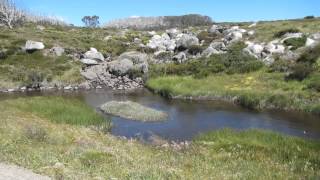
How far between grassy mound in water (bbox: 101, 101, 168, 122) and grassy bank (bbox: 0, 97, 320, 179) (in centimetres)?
1413

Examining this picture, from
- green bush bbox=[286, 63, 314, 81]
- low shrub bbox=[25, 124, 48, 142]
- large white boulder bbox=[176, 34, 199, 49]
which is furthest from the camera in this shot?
large white boulder bbox=[176, 34, 199, 49]

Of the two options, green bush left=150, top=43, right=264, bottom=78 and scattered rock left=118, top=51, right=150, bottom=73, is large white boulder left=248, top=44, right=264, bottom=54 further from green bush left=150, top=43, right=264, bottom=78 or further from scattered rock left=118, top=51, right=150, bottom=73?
scattered rock left=118, top=51, right=150, bottom=73

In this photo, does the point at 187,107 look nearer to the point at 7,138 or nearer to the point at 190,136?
the point at 190,136

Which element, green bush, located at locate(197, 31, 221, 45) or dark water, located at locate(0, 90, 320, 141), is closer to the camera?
dark water, located at locate(0, 90, 320, 141)

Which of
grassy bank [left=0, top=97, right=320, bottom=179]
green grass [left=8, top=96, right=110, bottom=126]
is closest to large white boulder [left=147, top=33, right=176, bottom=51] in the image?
green grass [left=8, top=96, right=110, bottom=126]

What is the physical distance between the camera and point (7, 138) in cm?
2695

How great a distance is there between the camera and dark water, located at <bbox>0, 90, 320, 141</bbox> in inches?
1762

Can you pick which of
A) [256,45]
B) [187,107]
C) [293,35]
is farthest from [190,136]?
[293,35]

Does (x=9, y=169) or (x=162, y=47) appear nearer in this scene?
(x=9, y=169)

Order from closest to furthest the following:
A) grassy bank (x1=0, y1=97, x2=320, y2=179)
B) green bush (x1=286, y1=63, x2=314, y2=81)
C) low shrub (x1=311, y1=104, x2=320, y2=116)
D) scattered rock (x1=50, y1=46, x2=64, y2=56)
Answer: grassy bank (x1=0, y1=97, x2=320, y2=179), low shrub (x1=311, y1=104, x2=320, y2=116), green bush (x1=286, y1=63, x2=314, y2=81), scattered rock (x1=50, y1=46, x2=64, y2=56)

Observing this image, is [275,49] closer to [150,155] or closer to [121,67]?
[121,67]

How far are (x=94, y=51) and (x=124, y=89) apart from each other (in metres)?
22.8

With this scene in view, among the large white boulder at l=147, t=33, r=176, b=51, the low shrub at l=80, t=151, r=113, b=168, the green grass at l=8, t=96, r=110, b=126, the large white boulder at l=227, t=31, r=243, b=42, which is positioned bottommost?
the green grass at l=8, t=96, r=110, b=126

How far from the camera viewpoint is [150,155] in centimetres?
2880
